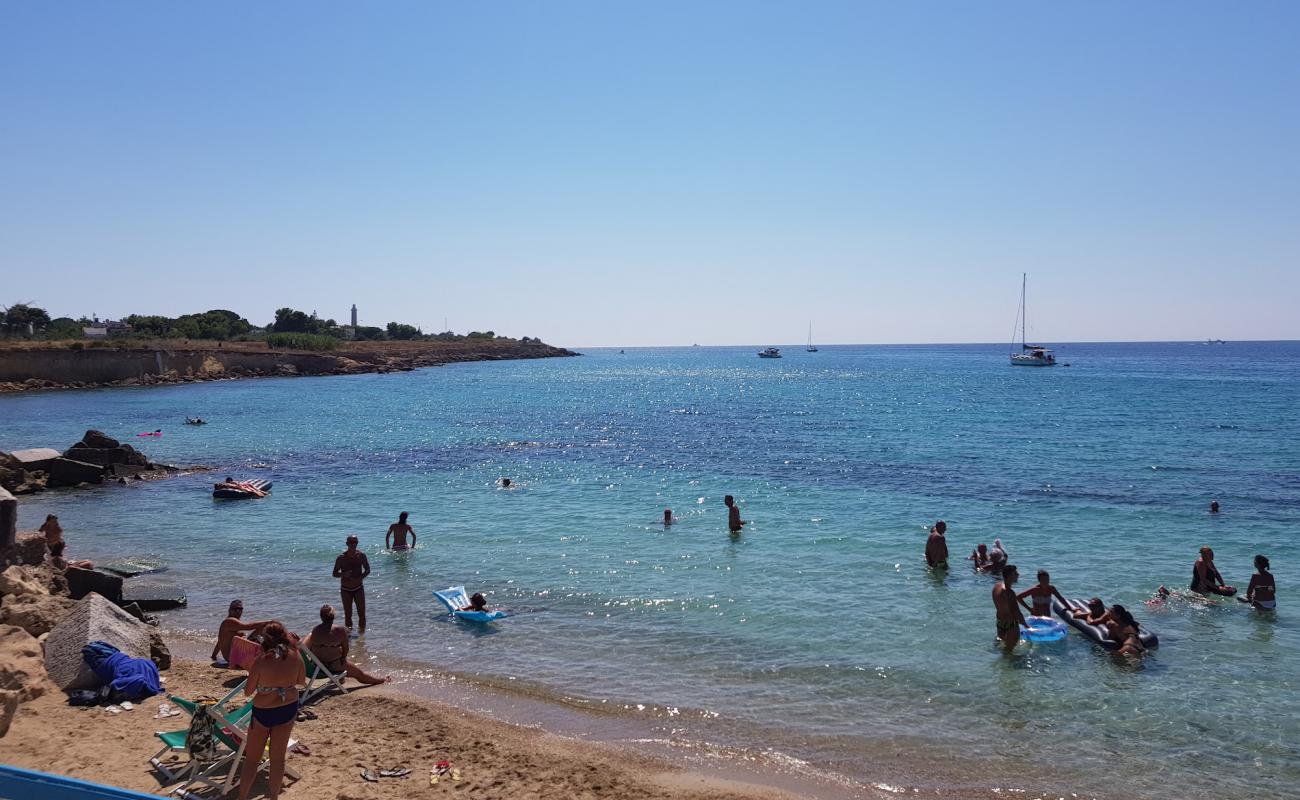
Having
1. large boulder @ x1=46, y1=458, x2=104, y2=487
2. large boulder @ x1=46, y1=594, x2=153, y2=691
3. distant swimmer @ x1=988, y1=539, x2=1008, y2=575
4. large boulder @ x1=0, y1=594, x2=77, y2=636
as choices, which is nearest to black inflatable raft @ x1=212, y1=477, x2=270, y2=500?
large boulder @ x1=46, y1=458, x2=104, y2=487

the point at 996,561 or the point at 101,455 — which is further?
the point at 101,455

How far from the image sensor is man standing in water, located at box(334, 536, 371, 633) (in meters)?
14.0

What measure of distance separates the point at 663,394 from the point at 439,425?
39.7 meters

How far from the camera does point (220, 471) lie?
107ft

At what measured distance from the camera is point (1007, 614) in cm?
1334

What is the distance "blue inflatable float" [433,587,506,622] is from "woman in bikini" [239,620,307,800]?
6.40 metres

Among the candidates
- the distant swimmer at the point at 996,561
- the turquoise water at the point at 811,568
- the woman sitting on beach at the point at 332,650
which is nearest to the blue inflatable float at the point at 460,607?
the turquoise water at the point at 811,568

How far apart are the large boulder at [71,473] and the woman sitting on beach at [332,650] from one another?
23275 mm

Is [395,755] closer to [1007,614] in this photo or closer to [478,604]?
[478,604]

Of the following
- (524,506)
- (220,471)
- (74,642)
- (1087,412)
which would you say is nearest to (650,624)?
(74,642)

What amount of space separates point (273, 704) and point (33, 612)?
565 centimetres

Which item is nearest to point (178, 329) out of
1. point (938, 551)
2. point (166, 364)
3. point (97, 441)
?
point (166, 364)

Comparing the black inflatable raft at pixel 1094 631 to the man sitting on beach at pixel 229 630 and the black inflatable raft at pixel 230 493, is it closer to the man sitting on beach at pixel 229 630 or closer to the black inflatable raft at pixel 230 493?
the man sitting on beach at pixel 229 630

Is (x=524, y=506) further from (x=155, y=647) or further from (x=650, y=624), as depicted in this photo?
(x=155, y=647)
